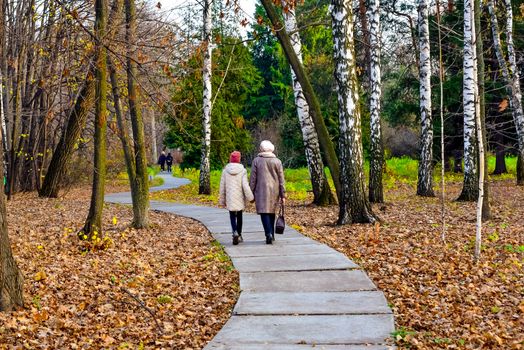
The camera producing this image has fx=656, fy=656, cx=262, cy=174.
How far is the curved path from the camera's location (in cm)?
622

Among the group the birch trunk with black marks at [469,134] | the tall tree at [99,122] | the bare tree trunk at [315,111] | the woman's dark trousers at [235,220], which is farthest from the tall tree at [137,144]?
the birch trunk with black marks at [469,134]

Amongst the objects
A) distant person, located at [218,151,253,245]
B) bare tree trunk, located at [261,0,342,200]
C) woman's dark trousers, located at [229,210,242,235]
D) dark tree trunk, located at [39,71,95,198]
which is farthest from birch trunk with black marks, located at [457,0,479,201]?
dark tree trunk, located at [39,71,95,198]

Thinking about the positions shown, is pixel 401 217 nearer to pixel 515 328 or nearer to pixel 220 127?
pixel 515 328

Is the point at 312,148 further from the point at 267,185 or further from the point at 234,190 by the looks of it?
the point at 267,185

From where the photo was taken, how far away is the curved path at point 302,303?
20.4 feet

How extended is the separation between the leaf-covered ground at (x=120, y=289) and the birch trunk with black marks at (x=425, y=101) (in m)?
9.89

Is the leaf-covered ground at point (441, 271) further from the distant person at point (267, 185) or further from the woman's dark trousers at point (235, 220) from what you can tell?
the woman's dark trousers at point (235, 220)

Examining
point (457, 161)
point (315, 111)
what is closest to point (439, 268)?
point (315, 111)

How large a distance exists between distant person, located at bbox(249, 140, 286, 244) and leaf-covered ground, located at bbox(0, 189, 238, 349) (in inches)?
42.7

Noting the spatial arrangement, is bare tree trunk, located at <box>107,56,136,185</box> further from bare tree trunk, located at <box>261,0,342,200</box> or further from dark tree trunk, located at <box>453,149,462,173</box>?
dark tree trunk, located at <box>453,149,462,173</box>

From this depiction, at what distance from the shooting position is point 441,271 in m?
9.36

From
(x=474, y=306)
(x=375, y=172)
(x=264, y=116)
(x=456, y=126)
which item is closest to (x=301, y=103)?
(x=375, y=172)

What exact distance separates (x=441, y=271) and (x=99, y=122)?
6506mm

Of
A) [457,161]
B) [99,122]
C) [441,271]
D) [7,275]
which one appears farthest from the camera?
[457,161]
